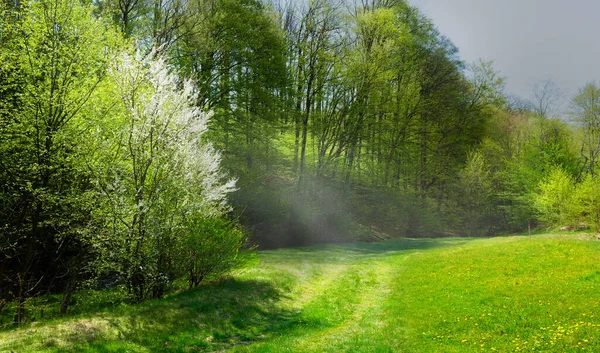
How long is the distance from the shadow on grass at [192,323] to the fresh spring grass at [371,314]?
0.11 feet

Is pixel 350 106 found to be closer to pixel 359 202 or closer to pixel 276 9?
pixel 359 202

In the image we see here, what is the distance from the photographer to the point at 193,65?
2820cm

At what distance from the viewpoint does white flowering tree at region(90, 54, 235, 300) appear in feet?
41.8

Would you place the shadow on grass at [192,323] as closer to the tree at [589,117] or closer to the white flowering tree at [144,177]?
the white flowering tree at [144,177]

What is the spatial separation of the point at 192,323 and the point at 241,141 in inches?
764

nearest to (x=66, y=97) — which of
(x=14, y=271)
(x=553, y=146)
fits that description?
(x=14, y=271)

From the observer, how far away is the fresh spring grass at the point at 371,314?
9406mm

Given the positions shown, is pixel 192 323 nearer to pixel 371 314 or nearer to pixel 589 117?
pixel 371 314

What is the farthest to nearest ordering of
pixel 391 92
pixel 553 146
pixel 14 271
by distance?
1. pixel 553 146
2. pixel 391 92
3. pixel 14 271

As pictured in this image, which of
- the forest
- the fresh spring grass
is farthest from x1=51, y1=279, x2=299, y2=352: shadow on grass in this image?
the forest

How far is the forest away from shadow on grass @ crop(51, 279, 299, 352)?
129cm

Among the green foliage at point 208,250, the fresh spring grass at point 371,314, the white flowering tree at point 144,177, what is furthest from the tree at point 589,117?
the white flowering tree at point 144,177

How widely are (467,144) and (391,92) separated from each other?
18142mm

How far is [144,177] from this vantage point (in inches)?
523
